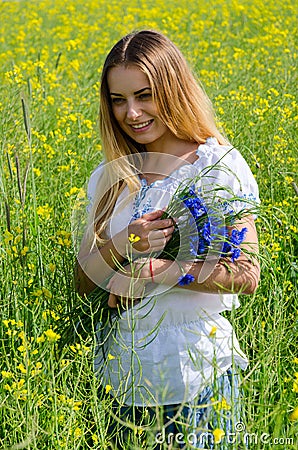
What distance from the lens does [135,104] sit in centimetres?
212

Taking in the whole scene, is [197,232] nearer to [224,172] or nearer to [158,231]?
[158,231]

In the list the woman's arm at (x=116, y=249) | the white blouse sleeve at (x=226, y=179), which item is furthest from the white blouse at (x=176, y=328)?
the woman's arm at (x=116, y=249)

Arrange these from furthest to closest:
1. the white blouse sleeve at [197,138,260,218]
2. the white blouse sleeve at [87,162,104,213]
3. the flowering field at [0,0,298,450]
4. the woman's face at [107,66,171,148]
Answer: the white blouse sleeve at [87,162,104,213], the woman's face at [107,66,171,148], the white blouse sleeve at [197,138,260,218], the flowering field at [0,0,298,450]

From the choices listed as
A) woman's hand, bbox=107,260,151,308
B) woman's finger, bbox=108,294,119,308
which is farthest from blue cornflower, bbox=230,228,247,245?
woman's finger, bbox=108,294,119,308

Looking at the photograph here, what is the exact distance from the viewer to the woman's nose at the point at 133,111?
2109mm

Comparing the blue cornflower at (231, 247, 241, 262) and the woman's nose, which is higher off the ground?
the woman's nose

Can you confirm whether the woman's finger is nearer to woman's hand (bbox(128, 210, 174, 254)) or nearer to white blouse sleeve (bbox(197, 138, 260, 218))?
woman's hand (bbox(128, 210, 174, 254))

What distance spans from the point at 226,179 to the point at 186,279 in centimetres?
31

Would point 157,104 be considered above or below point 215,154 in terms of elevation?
above

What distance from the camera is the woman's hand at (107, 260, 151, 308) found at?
195cm

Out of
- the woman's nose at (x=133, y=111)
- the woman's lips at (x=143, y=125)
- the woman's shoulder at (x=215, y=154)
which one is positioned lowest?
the woman's shoulder at (x=215, y=154)

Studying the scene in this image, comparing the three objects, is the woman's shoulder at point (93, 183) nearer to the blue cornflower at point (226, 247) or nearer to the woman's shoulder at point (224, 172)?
the woman's shoulder at point (224, 172)

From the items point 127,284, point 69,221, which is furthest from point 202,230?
point 69,221

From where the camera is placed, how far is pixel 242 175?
209 centimetres
